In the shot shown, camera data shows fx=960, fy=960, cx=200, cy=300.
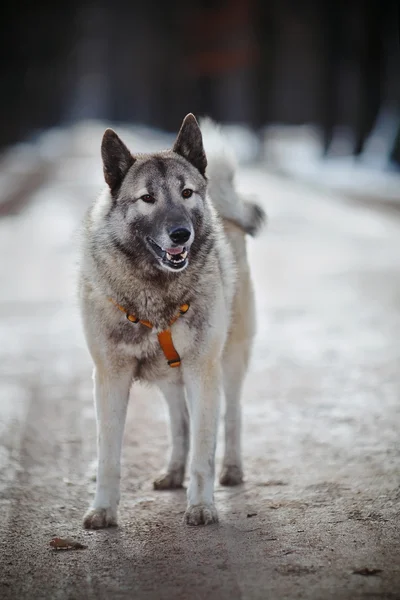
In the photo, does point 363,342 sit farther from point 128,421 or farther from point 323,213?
point 323,213

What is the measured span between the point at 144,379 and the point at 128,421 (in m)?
1.85

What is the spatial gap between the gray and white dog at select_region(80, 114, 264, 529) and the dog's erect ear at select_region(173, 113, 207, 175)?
2 cm

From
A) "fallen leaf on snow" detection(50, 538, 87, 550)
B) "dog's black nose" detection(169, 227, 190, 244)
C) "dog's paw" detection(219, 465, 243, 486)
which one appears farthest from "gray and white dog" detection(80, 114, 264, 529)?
"dog's paw" detection(219, 465, 243, 486)

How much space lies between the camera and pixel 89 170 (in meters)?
29.4

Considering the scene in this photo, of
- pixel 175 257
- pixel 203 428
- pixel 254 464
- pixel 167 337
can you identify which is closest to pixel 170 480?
pixel 254 464

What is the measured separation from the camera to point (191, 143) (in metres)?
4.88

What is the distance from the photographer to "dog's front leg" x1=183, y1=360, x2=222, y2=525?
4.54 meters

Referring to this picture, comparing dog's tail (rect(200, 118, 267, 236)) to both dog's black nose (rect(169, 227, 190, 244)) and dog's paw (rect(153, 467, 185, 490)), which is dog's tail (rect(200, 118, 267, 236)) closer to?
dog's black nose (rect(169, 227, 190, 244))

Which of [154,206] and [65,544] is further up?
[154,206]

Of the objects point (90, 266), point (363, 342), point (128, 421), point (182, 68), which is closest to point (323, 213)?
point (363, 342)

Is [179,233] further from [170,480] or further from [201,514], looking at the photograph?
[170,480]

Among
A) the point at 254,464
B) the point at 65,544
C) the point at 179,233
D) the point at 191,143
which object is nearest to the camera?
the point at 65,544

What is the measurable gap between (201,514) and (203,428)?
16.0 inches

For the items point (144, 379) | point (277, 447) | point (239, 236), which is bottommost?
point (277, 447)
